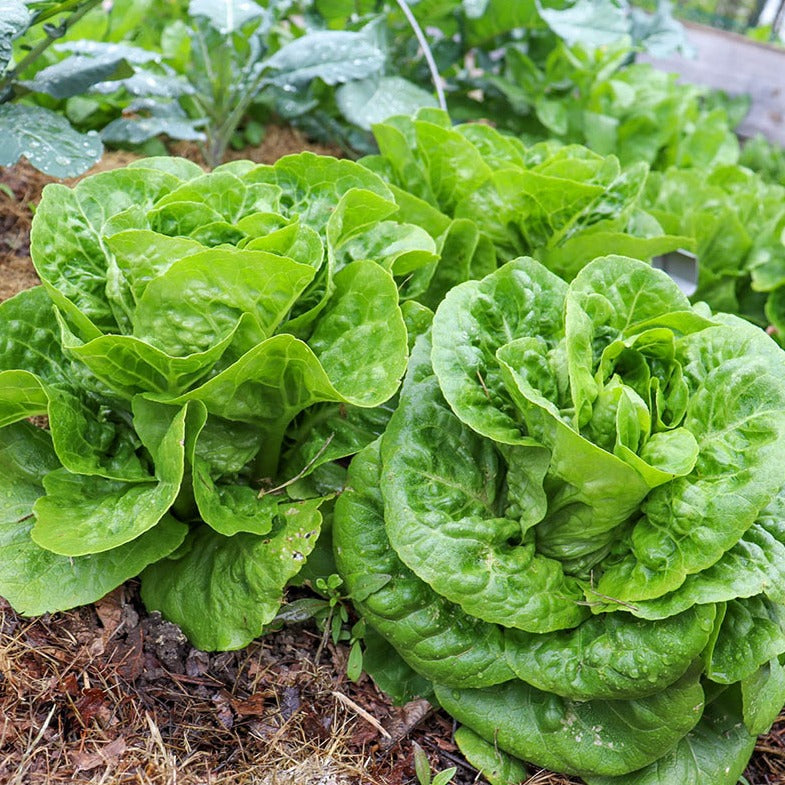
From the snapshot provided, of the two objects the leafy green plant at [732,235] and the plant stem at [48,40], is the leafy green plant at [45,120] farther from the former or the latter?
the leafy green plant at [732,235]

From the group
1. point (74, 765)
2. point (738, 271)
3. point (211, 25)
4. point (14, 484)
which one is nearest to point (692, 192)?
point (738, 271)

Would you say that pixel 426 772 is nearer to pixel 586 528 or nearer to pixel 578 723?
pixel 578 723

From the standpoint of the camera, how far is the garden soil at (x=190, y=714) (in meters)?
2.01

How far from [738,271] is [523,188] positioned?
1.42 meters

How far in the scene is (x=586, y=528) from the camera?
2.10m

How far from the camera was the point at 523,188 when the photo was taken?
2.71m

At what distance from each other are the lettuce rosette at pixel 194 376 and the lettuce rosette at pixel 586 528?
8.3 inches

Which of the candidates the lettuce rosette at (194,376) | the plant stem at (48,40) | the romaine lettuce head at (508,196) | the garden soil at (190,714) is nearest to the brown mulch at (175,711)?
the garden soil at (190,714)

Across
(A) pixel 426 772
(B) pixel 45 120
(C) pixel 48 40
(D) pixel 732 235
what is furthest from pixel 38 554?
(D) pixel 732 235

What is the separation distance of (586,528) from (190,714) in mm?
1163

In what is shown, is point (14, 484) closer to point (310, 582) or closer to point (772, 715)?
point (310, 582)

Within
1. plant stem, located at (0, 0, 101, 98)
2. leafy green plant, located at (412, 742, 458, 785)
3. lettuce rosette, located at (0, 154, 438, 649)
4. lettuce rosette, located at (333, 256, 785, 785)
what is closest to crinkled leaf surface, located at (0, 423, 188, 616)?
lettuce rosette, located at (0, 154, 438, 649)

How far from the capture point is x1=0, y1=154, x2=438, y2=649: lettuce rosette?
2000 mm

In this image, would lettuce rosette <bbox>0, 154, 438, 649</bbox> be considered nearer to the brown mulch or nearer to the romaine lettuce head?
the brown mulch
